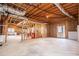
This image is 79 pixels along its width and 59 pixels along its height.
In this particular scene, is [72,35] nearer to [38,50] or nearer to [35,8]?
[35,8]

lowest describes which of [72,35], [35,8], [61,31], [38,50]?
[38,50]

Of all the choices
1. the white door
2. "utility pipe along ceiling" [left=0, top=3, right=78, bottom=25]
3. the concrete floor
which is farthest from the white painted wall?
the concrete floor

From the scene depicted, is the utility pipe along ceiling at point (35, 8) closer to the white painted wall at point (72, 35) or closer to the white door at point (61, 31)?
the white painted wall at point (72, 35)

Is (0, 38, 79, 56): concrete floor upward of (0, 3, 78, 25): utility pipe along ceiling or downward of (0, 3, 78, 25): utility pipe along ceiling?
downward

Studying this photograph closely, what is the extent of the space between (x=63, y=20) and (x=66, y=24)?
62 cm

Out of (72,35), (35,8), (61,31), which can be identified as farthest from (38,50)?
(61,31)

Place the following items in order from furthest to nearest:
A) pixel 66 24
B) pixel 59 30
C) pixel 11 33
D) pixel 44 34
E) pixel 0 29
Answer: pixel 11 33 < pixel 44 34 < pixel 59 30 < pixel 66 24 < pixel 0 29

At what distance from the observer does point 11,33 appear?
1417 centimetres

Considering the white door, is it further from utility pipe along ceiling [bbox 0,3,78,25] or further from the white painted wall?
utility pipe along ceiling [bbox 0,3,78,25]

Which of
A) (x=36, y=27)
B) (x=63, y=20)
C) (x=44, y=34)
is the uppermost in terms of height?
(x=63, y=20)

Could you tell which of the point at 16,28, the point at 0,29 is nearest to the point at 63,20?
the point at 0,29

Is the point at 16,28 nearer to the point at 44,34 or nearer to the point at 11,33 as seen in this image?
the point at 11,33

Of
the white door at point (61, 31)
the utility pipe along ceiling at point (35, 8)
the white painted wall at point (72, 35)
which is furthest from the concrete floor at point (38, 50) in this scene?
the white door at point (61, 31)

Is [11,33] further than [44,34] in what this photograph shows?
Yes
